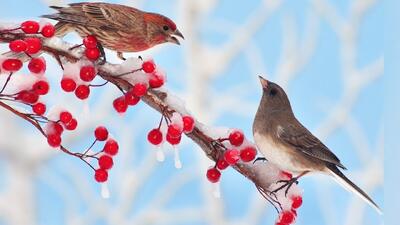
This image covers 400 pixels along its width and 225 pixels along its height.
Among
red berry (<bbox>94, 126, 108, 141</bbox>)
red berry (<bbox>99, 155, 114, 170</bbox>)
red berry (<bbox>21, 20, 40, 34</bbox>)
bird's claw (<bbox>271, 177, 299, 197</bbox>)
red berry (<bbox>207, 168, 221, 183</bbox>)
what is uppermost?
red berry (<bbox>21, 20, 40, 34</bbox>)

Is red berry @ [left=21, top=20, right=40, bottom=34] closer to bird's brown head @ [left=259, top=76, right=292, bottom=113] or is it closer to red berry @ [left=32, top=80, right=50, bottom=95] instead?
red berry @ [left=32, top=80, right=50, bottom=95]

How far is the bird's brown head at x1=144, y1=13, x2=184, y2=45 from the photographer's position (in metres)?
0.62

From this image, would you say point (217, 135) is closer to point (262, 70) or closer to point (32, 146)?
point (262, 70)

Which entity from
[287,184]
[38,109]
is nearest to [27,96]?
[38,109]

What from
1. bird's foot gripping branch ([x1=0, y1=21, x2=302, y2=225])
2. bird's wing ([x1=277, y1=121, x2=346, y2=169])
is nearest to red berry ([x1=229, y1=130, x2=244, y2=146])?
bird's foot gripping branch ([x1=0, y1=21, x2=302, y2=225])

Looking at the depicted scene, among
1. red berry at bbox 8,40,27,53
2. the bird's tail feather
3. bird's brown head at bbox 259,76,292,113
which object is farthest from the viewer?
bird's brown head at bbox 259,76,292,113

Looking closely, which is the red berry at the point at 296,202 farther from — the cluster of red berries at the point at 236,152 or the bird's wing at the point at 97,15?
the bird's wing at the point at 97,15

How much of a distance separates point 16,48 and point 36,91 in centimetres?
5

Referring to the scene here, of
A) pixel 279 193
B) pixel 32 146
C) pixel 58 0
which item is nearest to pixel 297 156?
pixel 279 193

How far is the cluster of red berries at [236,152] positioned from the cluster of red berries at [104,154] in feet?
0.26

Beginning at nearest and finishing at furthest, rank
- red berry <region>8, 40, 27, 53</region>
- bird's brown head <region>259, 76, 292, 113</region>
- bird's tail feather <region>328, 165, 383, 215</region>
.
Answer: red berry <region>8, 40, 27, 53</region>, bird's tail feather <region>328, 165, 383, 215</region>, bird's brown head <region>259, 76, 292, 113</region>

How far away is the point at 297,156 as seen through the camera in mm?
598

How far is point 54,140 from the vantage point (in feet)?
1.62

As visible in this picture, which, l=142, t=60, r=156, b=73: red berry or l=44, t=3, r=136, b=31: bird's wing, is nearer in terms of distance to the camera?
l=142, t=60, r=156, b=73: red berry
